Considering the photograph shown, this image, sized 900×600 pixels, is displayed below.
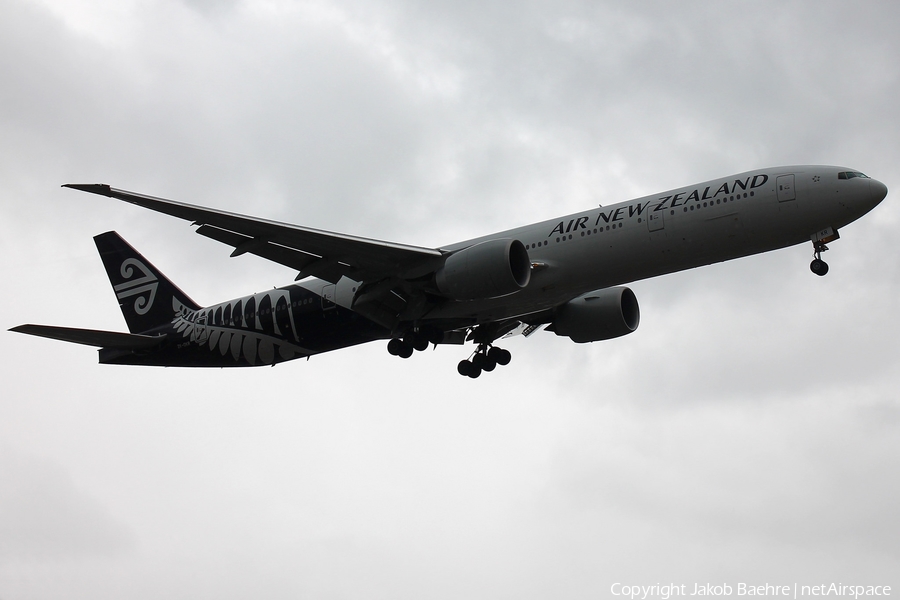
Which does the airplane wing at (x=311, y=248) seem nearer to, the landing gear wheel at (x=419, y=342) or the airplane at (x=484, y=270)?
the airplane at (x=484, y=270)

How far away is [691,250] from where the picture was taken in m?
25.9

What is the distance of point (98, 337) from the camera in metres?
32.3

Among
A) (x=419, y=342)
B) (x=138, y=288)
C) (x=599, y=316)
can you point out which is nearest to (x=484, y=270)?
(x=419, y=342)

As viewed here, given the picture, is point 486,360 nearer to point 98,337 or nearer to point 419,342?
point 419,342

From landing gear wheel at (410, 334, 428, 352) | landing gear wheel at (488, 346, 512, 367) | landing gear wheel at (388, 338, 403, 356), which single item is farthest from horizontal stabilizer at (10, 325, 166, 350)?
landing gear wheel at (488, 346, 512, 367)

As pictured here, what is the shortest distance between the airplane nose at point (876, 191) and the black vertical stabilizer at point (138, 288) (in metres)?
24.3

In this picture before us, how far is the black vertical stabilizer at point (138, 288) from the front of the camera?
35.4 meters

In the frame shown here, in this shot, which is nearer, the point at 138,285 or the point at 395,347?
the point at 395,347

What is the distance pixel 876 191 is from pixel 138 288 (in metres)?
27.4

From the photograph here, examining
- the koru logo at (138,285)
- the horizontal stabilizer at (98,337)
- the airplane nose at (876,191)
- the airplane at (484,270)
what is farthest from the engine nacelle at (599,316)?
the koru logo at (138,285)

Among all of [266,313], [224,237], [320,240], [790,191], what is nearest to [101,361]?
[266,313]

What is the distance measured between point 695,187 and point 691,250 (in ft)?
6.51

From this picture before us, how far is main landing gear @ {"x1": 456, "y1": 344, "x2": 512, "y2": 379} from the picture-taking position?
109ft

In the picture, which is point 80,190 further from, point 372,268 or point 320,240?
point 372,268
